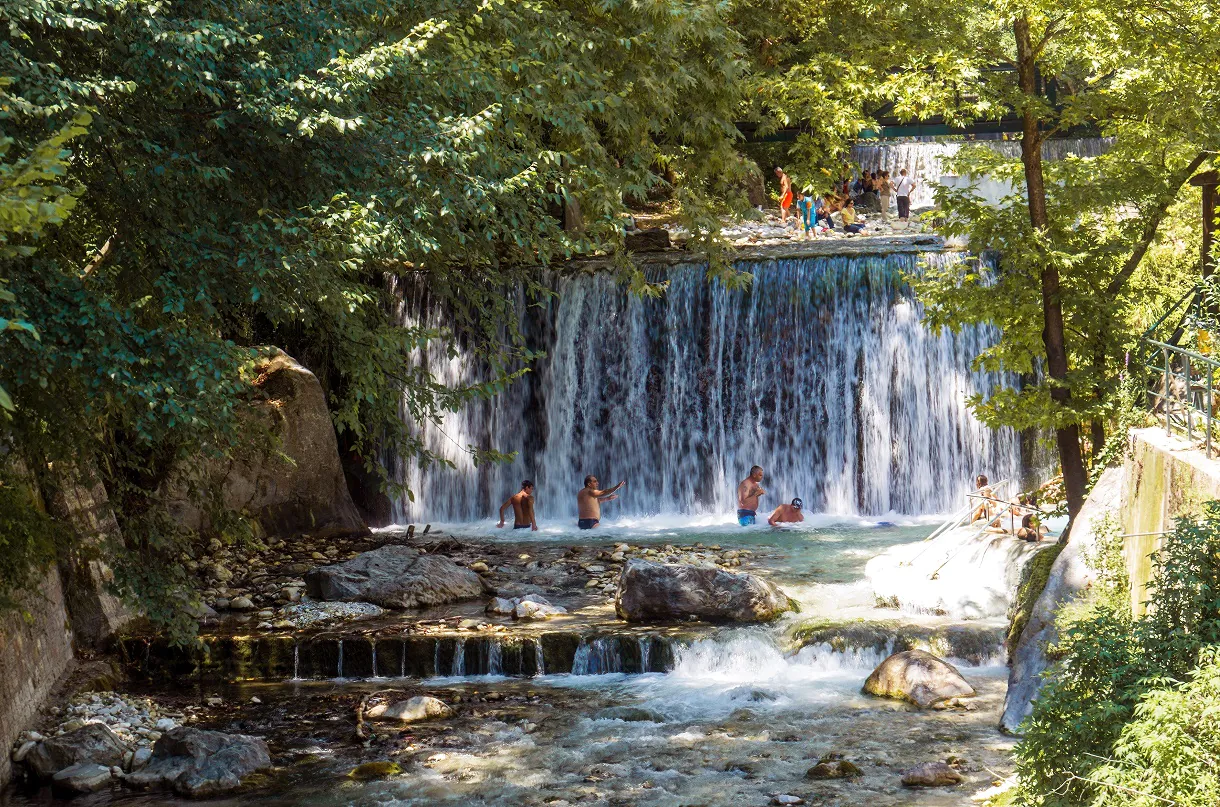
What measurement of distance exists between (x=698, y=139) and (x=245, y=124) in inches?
298

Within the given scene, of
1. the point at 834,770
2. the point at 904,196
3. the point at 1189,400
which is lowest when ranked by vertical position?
the point at 834,770

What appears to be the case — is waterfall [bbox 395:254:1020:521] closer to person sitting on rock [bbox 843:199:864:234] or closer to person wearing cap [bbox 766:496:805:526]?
person wearing cap [bbox 766:496:805:526]

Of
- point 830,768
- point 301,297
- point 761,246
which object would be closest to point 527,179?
point 301,297

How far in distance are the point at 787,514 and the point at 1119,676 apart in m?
12.5

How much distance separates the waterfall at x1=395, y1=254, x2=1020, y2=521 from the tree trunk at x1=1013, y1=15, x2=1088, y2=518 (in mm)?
7612

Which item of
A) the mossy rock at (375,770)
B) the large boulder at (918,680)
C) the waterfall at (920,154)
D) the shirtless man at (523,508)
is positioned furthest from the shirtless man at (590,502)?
the waterfall at (920,154)

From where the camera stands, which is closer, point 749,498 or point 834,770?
point 834,770

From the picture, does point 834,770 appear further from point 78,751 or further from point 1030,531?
point 78,751

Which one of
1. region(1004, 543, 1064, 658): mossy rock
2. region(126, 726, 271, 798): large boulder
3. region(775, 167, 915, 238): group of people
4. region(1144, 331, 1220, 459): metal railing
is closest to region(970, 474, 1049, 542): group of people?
region(1004, 543, 1064, 658): mossy rock

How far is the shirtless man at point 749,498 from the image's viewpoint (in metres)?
19.2

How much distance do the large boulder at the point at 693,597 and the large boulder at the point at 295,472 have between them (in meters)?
6.57

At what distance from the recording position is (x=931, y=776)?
9.11 metres

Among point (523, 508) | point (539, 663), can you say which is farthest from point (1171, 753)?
point (523, 508)

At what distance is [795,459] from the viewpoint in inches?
822
